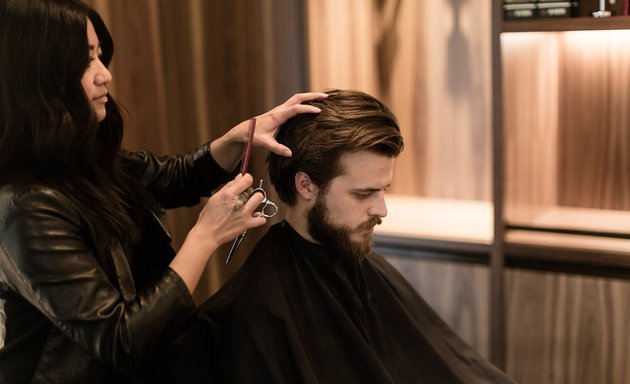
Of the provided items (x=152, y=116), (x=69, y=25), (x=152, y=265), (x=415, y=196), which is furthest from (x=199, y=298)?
(x=69, y=25)

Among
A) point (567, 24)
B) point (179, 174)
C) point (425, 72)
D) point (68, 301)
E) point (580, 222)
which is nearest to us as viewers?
point (68, 301)

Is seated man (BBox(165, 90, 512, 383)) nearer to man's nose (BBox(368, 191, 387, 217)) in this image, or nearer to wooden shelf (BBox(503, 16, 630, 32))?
man's nose (BBox(368, 191, 387, 217))

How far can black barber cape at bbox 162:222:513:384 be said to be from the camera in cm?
168

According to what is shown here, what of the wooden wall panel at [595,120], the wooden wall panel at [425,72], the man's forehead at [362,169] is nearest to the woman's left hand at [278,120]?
the man's forehead at [362,169]

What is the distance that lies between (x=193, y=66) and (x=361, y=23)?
2.10 feet

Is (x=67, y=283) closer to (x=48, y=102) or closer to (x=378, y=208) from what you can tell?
(x=48, y=102)

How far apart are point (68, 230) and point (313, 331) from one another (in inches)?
22.5

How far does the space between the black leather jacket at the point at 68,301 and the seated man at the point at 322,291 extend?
16cm

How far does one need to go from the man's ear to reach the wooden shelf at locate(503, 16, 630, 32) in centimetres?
95

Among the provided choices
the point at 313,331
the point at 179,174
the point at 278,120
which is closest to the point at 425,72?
the point at 179,174

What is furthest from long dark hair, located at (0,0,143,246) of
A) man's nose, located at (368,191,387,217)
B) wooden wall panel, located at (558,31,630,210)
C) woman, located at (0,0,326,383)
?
wooden wall panel, located at (558,31,630,210)

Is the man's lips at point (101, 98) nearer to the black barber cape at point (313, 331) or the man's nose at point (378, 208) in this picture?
the black barber cape at point (313, 331)

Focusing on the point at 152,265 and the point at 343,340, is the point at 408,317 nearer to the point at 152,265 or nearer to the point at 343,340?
the point at 343,340

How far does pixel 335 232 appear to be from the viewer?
71.1 inches
